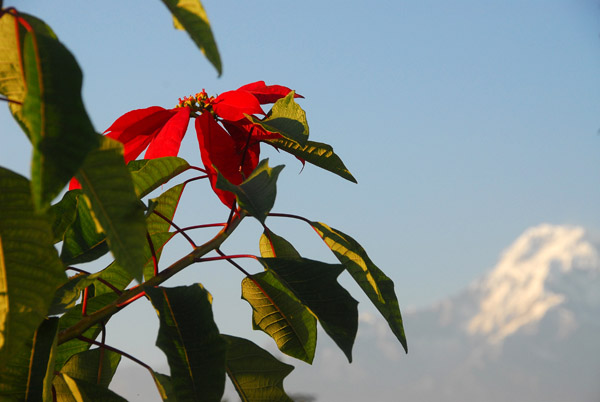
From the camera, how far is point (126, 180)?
0.50 meters

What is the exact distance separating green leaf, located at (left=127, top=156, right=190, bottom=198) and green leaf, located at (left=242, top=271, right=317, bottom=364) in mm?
164

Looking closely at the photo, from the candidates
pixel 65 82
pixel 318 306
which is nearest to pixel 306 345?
pixel 318 306

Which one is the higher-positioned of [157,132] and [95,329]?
[157,132]

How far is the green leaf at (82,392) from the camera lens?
0.66 m

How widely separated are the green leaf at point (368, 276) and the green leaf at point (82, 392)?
0.29m

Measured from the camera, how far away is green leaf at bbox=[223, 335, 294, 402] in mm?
729

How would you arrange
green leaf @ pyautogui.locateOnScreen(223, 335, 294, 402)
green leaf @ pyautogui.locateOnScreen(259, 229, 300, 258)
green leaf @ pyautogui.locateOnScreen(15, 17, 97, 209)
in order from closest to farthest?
green leaf @ pyautogui.locateOnScreen(15, 17, 97, 209)
green leaf @ pyautogui.locateOnScreen(223, 335, 294, 402)
green leaf @ pyautogui.locateOnScreen(259, 229, 300, 258)

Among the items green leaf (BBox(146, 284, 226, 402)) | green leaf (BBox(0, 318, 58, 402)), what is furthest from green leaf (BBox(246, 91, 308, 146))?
green leaf (BBox(0, 318, 58, 402))

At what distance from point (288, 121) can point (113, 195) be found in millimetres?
267

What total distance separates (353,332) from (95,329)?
1.20ft

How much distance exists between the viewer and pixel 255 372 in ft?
2.41

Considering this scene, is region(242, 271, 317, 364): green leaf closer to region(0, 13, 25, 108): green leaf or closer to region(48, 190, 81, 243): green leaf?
region(48, 190, 81, 243): green leaf

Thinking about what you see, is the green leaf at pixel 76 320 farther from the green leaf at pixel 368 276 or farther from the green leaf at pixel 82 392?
the green leaf at pixel 368 276

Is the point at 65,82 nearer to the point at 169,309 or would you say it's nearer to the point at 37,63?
the point at 37,63
